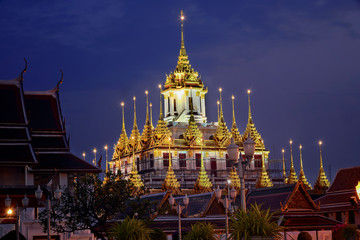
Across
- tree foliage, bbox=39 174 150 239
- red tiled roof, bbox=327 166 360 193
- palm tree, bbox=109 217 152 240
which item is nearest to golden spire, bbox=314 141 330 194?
red tiled roof, bbox=327 166 360 193

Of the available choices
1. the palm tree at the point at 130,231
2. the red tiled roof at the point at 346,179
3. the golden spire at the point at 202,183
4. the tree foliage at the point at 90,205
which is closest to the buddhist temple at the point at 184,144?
the golden spire at the point at 202,183

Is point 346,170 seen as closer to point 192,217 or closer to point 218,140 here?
point 192,217

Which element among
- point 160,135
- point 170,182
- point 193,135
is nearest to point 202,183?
point 170,182

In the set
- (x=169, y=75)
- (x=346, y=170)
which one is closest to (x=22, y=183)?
(x=346, y=170)

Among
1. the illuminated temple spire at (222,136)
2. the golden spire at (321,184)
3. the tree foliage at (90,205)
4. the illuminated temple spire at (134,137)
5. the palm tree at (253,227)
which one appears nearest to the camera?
the palm tree at (253,227)

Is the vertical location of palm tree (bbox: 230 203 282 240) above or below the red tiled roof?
below

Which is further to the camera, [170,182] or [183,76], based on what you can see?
[183,76]

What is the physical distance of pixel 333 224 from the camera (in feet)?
154

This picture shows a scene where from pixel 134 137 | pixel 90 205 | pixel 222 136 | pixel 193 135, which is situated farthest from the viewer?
pixel 134 137

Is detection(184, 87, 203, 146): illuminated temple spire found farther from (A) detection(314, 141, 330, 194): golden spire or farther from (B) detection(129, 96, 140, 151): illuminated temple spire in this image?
(A) detection(314, 141, 330, 194): golden spire

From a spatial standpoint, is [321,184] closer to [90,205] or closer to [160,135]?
[160,135]

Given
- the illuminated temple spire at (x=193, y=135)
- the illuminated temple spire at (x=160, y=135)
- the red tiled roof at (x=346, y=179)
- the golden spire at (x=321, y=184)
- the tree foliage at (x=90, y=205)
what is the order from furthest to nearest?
the illuminated temple spire at (x=193, y=135), the illuminated temple spire at (x=160, y=135), the golden spire at (x=321, y=184), the red tiled roof at (x=346, y=179), the tree foliage at (x=90, y=205)

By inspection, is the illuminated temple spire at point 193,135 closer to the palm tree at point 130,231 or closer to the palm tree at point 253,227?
the palm tree at point 130,231

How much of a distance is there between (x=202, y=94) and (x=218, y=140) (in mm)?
9007
